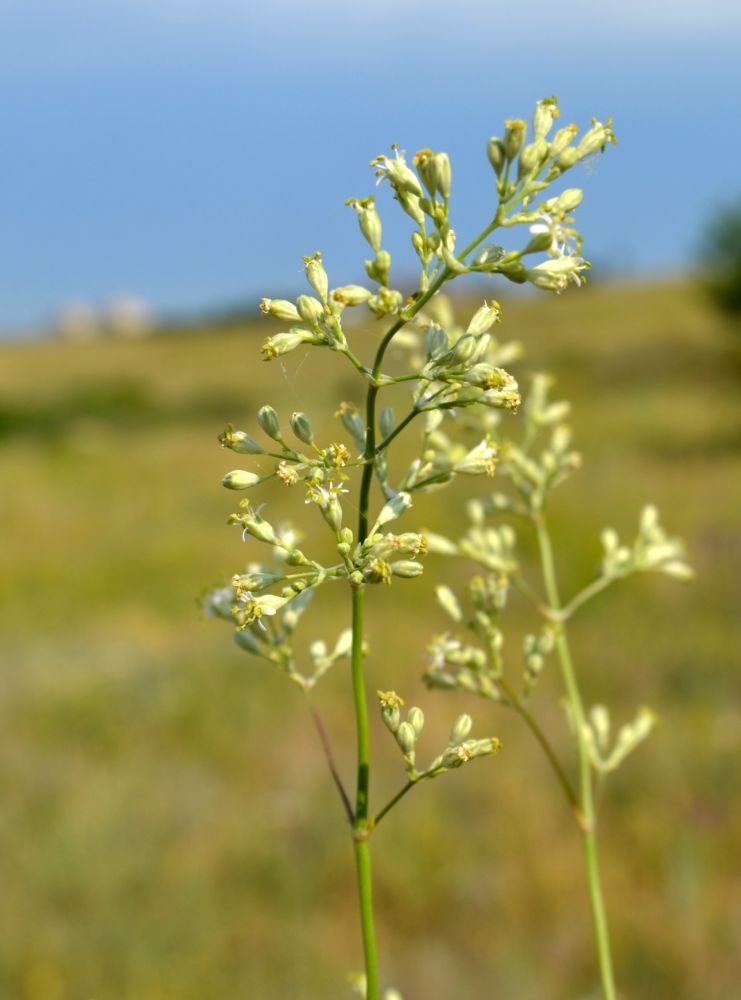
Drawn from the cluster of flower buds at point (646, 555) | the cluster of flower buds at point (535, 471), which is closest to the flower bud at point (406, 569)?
the cluster of flower buds at point (535, 471)

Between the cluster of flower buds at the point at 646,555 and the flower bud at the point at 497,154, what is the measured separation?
1485 mm

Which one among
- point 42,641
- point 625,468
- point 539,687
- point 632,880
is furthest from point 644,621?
point 625,468

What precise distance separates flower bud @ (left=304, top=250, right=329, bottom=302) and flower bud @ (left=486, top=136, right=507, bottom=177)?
35cm

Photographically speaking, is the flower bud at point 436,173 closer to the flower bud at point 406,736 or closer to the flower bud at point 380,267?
the flower bud at point 380,267

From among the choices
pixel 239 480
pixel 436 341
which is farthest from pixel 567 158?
pixel 239 480

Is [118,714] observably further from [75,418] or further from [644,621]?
[75,418]

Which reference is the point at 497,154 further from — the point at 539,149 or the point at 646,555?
the point at 646,555

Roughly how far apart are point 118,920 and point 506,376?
29.5ft

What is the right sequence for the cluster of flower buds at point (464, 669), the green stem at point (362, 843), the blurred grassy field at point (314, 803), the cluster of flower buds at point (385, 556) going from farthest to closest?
1. the blurred grassy field at point (314, 803)
2. the cluster of flower buds at point (464, 669)
3. the cluster of flower buds at point (385, 556)
4. the green stem at point (362, 843)

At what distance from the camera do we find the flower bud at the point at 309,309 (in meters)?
1.73

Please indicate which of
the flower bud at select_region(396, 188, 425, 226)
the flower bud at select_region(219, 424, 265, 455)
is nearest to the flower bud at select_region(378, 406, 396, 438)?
the flower bud at select_region(219, 424, 265, 455)

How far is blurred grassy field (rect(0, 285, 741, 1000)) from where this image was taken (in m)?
8.99

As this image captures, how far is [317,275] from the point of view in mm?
A: 1859

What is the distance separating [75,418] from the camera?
175 feet
